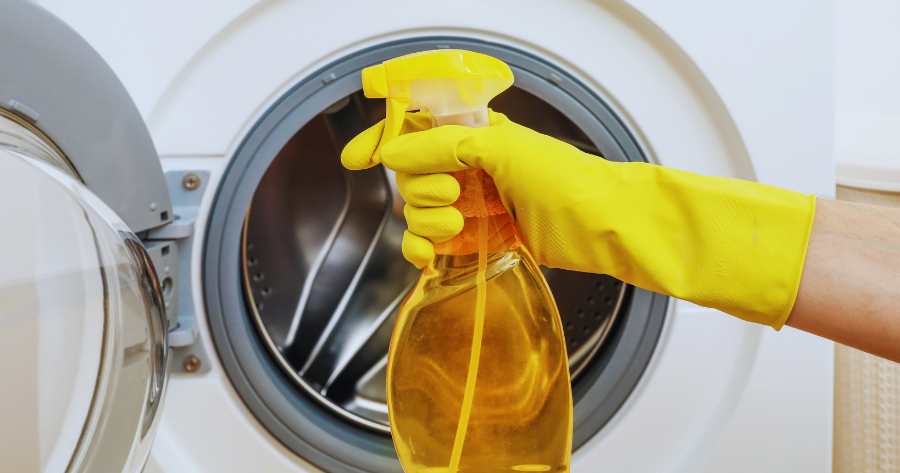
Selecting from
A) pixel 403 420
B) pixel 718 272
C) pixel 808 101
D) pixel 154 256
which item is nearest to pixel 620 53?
pixel 808 101

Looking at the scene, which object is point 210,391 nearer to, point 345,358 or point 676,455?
point 345,358

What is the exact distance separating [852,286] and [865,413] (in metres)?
0.40

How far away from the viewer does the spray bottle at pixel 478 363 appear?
1.58 feet

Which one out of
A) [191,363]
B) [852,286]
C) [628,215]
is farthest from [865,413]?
[191,363]

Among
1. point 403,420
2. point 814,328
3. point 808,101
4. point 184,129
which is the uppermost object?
point 808,101

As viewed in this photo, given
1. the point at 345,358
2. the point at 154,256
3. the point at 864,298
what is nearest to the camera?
the point at 864,298

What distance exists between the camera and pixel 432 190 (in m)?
0.45

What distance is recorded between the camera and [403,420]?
1.61 ft

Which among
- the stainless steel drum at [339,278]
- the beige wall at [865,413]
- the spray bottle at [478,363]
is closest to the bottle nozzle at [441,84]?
the spray bottle at [478,363]

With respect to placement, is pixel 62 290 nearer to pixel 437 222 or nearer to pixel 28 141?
pixel 28 141

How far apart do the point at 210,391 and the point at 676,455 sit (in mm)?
622

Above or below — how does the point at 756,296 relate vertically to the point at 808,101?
below

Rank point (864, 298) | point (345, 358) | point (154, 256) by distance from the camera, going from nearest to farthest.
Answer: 1. point (864, 298)
2. point (154, 256)
3. point (345, 358)

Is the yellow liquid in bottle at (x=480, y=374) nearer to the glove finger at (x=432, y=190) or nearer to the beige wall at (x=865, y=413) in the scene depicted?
the glove finger at (x=432, y=190)
